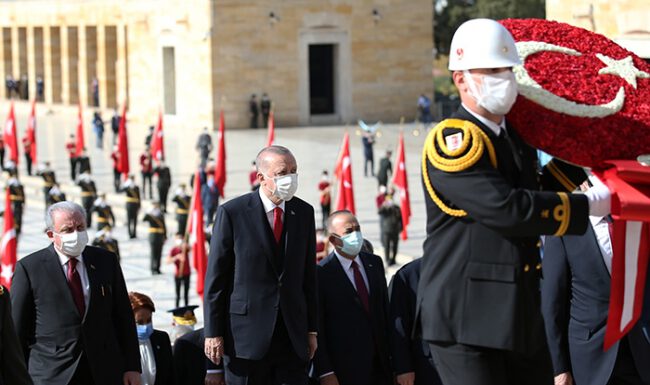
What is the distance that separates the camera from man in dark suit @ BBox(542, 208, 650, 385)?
17.7 feet

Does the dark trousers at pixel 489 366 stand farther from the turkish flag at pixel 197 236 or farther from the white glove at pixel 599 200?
the turkish flag at pixel 197 236

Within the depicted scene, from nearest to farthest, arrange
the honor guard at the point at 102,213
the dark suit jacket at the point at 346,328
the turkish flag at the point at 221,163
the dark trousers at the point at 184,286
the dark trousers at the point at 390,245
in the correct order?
the dark suit jacket at the point at 346,328, the dark trousers at the point at 184,286, the dark trousers at the point at 390,245, the honor guard at the point at 102,213, the turkish flag at the point at 221,163

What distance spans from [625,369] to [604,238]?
519mm

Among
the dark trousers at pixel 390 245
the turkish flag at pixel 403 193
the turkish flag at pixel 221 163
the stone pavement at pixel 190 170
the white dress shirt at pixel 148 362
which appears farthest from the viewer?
the turkish flag at pixel 221 163

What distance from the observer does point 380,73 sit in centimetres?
4506

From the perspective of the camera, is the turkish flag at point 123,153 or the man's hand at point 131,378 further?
the turkish flag at point 123,153

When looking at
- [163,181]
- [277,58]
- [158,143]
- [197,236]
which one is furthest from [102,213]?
[277,58]

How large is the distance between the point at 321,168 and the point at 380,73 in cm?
1361

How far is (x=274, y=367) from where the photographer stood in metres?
6.10

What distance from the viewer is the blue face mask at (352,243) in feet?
22.4

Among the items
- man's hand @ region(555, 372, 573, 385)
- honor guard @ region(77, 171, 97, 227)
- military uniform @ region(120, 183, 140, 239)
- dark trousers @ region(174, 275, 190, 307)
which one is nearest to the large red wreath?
man's hand @ region(555, 372, 573, 385)

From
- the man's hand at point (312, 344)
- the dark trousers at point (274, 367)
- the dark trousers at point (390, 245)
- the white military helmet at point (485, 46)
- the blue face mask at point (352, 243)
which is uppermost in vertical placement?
the white military helmet at point (485, 46)

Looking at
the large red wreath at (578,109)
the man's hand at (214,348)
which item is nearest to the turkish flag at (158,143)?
the man's hand at (214,348)

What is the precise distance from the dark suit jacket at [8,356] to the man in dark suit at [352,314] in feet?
→ 5.47
